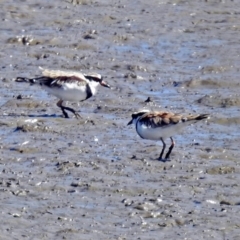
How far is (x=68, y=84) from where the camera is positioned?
13.8 metres

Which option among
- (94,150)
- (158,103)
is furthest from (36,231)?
(158,103)

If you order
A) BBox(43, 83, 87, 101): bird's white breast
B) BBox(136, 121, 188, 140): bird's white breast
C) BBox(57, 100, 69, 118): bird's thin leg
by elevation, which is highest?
BBox(136, 121, 188, 140): bird's white breast

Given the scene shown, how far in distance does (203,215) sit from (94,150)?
2.58 metres

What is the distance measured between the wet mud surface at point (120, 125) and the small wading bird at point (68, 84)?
0.76ft

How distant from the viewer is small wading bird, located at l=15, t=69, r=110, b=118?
1370cm

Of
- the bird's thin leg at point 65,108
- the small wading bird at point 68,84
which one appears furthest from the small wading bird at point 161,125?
the small wading bird at point 68,84

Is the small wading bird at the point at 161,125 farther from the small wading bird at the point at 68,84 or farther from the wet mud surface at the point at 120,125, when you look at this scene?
the small wading bird at the point at 68,84

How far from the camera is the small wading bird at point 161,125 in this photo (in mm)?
11508

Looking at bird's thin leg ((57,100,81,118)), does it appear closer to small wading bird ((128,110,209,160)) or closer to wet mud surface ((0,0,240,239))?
Answer: wet mud surface ((0,0,240,239))

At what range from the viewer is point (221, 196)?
10188 mm

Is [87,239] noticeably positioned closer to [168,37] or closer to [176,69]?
[176,69]

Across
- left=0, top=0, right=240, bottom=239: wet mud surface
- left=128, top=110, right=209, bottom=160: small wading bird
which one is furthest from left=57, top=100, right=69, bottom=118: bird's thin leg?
left=128, top=110, right=209, bottom=160: small wading bird

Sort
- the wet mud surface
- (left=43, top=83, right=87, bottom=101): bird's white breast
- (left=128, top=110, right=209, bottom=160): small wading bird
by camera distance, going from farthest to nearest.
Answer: (left=43, top=83, right=87, bottom=101): bird's white breast, (left=128, top=110, right=209, bottom=160): small wading bird, the wet mud surface

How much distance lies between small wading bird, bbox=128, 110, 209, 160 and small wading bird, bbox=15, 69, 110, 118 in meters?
1.94
